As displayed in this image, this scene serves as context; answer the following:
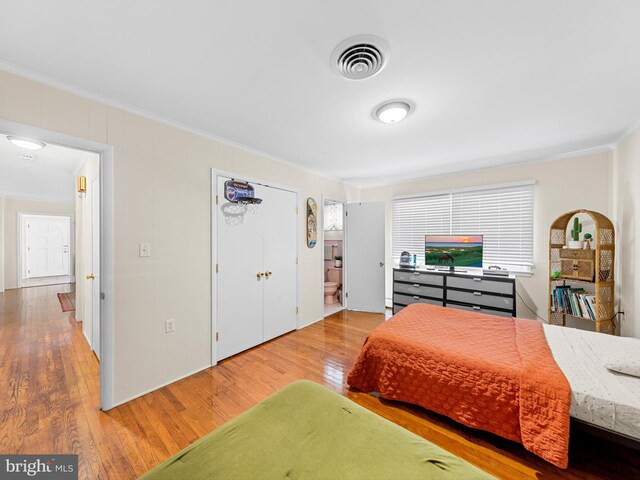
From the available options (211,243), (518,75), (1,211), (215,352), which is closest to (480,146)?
(518,75)

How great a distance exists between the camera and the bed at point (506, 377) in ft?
4.40

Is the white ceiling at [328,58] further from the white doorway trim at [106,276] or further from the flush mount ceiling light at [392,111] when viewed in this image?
the white doorway trim at [106,276]

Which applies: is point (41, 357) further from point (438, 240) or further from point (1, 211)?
point (1, 211)

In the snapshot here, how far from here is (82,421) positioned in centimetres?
185

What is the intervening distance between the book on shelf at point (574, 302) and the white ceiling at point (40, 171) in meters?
5.40

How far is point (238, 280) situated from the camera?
2.97 m

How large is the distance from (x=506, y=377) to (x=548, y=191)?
9.82 ft

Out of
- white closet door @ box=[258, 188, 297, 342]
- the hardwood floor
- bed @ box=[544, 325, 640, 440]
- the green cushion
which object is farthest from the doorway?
bed @ box=[544, 325, 640, 440]

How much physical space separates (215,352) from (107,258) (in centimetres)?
140

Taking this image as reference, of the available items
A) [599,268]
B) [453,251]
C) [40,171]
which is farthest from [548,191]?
[40,171]

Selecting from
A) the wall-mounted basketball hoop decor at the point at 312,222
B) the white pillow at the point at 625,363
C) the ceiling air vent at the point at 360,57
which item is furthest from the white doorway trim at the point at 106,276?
the white pillow at the point at 625,363

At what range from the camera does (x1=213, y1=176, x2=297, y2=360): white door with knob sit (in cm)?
280

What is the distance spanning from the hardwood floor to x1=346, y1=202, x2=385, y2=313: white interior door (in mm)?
1471

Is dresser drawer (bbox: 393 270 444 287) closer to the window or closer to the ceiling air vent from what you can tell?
the window
